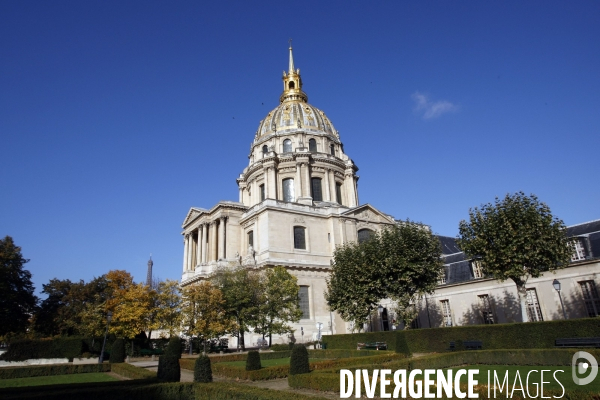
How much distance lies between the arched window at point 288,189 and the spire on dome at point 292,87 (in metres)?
17.1

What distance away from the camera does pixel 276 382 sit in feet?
55.5

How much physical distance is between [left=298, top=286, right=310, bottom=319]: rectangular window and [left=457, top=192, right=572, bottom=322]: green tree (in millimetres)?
18786

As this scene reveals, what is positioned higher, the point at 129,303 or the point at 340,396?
the point at 129,303

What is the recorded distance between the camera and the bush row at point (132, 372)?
59.7ft

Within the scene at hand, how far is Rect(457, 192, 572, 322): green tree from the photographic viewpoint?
25.6 meters

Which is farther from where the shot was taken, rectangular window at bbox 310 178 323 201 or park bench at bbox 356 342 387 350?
rectangular window at bbox 310 178 323 201

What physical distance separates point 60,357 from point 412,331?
28.2 m

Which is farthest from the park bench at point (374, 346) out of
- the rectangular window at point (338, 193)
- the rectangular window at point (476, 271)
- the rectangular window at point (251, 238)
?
the rectangular window at point (338, 193)

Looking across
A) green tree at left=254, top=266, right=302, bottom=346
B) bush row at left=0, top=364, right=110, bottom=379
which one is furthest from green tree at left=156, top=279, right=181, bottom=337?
bush row at left=0, top=364, right=110, bottom=379

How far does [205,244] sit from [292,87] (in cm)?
3146

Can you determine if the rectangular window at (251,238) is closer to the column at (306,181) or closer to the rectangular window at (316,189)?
the column at (306,181)

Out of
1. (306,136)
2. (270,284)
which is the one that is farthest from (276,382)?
(306,136)

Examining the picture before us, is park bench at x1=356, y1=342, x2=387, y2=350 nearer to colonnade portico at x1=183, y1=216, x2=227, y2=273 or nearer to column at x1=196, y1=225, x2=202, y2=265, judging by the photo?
colonnade portico at x1=183, y1=216, x2=227, y2=273

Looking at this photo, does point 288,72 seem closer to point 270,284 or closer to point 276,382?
point 270,284
